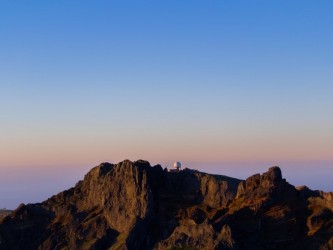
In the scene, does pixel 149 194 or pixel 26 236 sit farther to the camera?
pixel 26 236

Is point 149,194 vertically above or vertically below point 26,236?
above

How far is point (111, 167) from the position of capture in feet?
556

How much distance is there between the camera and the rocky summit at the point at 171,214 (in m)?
130

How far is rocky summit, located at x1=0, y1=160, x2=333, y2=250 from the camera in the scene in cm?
12962

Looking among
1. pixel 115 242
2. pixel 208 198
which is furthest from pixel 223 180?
pixel 115 242

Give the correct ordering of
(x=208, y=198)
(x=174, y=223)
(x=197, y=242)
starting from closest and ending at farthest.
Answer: (x=197, y=242)
(x=174, y=223)
(x=208, y=198)

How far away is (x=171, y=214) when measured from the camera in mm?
143875

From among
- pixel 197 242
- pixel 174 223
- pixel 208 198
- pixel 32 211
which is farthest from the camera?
pixel 32 211

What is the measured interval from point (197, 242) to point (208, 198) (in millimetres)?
20896

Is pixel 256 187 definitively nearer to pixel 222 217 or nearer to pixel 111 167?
pixel 222 217

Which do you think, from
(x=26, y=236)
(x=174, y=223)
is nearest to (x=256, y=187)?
(x=174, y=223)

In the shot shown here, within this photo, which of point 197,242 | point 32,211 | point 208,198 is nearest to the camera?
point 197,242

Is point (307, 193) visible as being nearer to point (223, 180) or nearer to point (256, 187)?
point (256, 187)

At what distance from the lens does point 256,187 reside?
141 metres
